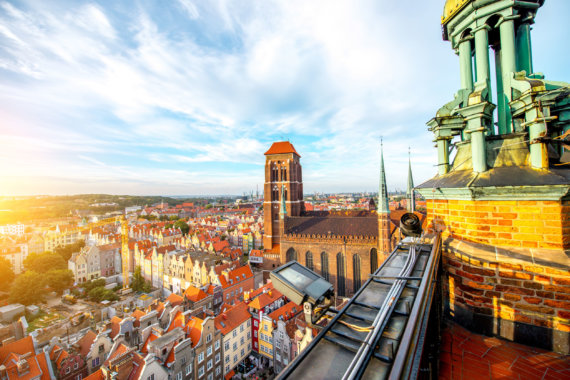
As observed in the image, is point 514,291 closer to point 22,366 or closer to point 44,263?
point 22,366

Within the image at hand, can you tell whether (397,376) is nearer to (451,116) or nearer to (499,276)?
(499,276)

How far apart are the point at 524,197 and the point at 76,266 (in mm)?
49608

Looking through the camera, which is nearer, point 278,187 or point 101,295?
point 101,295

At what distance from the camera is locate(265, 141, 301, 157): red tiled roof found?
35.0 m

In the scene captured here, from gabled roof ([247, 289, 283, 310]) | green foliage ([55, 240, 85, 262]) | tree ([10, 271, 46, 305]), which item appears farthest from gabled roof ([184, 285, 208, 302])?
green foliage ([55, 240, 85, 262])

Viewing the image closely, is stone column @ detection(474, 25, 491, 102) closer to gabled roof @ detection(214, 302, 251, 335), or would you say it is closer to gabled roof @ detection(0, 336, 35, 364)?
gabled roof @ detection(214, 302, 251, 335)

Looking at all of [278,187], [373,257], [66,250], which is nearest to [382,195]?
[373,257]

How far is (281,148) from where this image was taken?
35.6 m

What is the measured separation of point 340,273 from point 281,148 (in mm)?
19113

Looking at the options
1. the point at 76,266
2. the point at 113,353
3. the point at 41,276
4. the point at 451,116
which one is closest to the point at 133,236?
the point at 76,266

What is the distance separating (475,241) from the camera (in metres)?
2.99

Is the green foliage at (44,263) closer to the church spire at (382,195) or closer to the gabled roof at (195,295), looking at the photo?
→ the gabled roof at (195,295)

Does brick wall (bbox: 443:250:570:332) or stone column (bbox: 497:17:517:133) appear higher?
stone column (bbox: 497:17:517:133)

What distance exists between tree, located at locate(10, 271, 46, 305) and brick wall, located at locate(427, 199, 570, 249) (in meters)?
43.7
